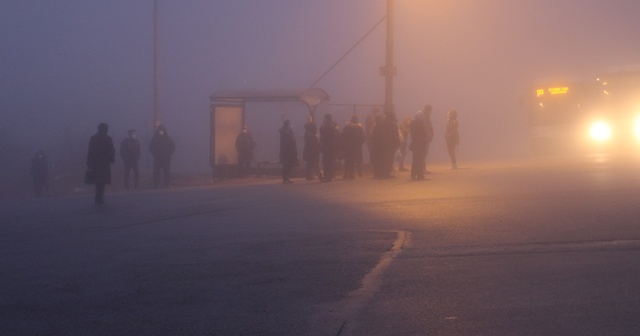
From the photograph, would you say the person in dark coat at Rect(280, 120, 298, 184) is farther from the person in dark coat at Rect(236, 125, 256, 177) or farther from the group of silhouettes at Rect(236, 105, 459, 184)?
the person in dark coat at Rect(236, 125, 256, 177)

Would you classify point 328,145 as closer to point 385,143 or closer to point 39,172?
point 385,143

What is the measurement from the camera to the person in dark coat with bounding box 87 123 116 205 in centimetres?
1973

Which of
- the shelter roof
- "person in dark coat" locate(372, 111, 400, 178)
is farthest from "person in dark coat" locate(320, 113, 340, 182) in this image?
the shelter roof

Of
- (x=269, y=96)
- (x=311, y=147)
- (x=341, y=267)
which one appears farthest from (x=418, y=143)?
(x=341, y=267)

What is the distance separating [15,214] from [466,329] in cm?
1400

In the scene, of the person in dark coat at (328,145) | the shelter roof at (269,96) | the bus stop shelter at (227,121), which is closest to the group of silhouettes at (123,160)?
the bus stop shelter at (227,121)

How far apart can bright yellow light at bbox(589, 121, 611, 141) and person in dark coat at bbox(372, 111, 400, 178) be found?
24.1 metres

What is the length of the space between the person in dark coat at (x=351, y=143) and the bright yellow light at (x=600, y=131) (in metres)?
24.1

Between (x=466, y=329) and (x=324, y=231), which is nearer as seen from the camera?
(x=466, y=329)

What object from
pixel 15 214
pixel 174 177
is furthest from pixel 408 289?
pixel 174 177

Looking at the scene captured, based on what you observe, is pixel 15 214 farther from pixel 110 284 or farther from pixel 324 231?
pixel 110 284

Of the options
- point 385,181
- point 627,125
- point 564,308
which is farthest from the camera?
point 627,125

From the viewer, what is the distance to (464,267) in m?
9.95

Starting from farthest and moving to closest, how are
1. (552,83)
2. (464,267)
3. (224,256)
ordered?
(552,83) < (224,256) < (464,267)
